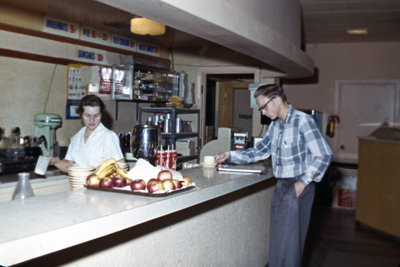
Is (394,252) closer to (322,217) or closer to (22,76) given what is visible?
(322,217)

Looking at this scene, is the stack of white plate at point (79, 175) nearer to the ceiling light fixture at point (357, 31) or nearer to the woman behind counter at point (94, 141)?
the woman behind counter at point (94, 141)

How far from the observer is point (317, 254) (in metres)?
5.22

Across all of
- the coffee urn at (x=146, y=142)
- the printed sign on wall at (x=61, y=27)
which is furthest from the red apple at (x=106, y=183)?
the printed sign on wall at (x=61, y=27)

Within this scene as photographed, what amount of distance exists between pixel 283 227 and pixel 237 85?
5.00 metres

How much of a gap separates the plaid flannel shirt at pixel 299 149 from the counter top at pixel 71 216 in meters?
0.94

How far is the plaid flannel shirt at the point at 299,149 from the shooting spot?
3.33m

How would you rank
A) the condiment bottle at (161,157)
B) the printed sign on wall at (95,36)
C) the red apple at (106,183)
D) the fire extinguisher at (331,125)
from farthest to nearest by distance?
the fire extinguisher at (331,125) → the printed sign on wall at (95,36) → the condiment bottle at (161,157) → the red apple at (106,183)

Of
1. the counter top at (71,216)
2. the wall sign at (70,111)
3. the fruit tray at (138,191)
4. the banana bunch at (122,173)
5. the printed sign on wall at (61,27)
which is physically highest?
the printed sign on wall at (61,27)

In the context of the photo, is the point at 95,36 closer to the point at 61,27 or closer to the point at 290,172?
the point at 61,27

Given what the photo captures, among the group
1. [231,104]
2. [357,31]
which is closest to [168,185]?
[357,31]

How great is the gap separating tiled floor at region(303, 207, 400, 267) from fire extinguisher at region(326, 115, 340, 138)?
1614mm

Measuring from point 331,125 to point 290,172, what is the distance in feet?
16.3

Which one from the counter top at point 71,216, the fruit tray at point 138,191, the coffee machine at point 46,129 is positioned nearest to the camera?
the counter top at point 71,216

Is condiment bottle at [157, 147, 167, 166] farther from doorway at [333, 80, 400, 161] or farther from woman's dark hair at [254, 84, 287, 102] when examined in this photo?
doorway at [333, 80, 400, 161]
